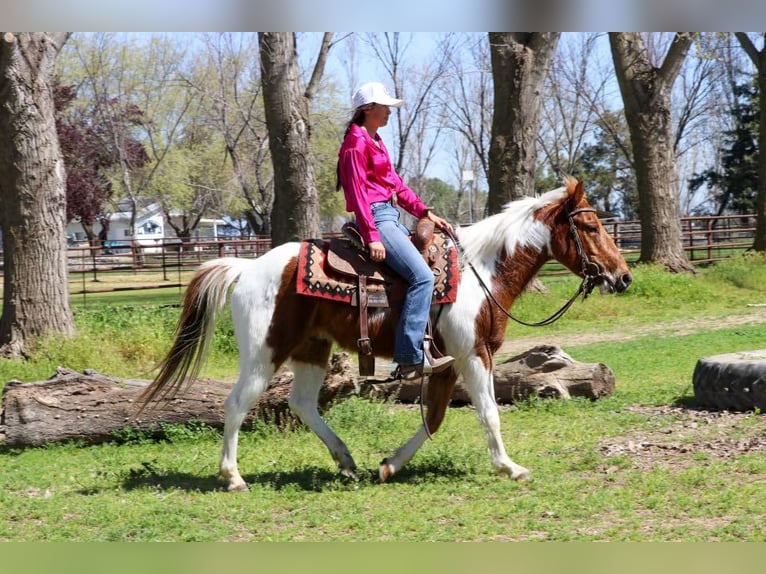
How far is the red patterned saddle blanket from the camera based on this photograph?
6.46 metres

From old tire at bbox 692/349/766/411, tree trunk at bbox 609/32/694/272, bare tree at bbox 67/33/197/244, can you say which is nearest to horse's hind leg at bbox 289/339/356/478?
old tire at bbox 692/349/766/411

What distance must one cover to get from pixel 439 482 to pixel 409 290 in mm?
1404

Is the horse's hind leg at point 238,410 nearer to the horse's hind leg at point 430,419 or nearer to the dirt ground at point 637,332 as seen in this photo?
the horse's hind leg at point 430,419

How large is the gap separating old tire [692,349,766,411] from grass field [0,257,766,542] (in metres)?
0.20

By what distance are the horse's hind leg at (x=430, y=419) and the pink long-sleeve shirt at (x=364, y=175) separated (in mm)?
1244

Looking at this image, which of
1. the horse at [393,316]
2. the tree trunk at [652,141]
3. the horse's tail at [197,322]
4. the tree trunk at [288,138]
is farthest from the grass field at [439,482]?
the tree trunk at [652,141]

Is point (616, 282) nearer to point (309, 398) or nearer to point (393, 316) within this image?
point (393, 316)

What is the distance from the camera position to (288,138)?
46.7 feet

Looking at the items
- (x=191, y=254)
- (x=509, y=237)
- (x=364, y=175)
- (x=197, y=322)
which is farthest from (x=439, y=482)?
(x=191, y=254)

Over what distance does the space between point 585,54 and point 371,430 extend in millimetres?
42760

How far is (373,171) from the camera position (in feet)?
21.4

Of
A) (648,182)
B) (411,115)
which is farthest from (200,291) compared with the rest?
(411,115)

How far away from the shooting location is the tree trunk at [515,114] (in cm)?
1817

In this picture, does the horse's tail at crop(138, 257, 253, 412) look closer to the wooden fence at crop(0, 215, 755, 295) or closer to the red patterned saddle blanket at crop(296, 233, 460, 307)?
the red patterned saddle blanket at crop(296, 233, 460, 307)
